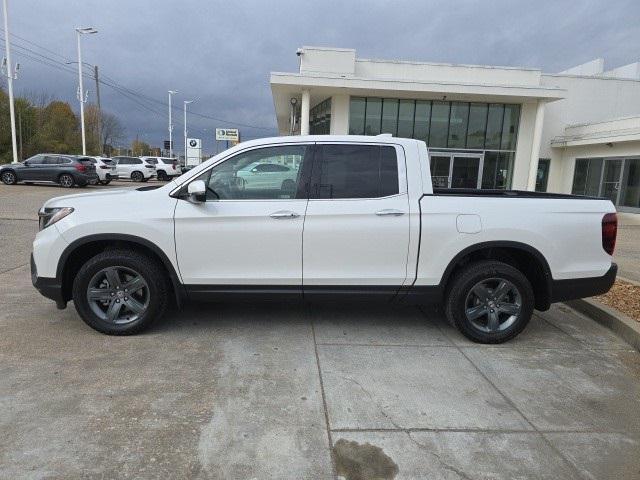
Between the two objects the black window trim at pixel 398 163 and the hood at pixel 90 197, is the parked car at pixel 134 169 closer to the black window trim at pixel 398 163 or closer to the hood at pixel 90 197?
the hood at pixel 90 197

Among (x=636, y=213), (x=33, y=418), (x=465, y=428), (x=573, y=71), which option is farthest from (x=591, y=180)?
(x=33, y=418)

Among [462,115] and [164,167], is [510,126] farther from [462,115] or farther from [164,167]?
[164,167]

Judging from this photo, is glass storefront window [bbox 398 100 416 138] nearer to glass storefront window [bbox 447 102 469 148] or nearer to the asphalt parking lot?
glass storefront window [bbox 447 102 469 148]

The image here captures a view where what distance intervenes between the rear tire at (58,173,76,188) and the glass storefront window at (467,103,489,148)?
18.8 m

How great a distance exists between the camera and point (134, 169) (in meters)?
34.1

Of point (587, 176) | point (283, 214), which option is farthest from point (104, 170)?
point (283, 214)

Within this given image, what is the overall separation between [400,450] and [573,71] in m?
38.3

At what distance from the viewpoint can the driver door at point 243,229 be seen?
14.1 ft

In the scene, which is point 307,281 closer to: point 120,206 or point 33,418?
point 120,206

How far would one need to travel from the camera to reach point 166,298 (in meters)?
4.51

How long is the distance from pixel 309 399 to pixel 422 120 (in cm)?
1964

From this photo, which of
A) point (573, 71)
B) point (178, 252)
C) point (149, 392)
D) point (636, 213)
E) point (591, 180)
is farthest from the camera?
point (573, 71)

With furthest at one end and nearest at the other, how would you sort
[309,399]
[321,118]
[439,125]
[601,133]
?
[321,118] → [439,125] → [601,133] → [309,399]

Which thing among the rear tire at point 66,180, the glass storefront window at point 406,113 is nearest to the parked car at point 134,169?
the rear tire at point 66,180
